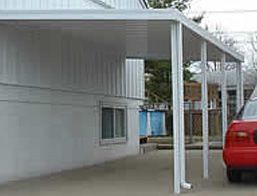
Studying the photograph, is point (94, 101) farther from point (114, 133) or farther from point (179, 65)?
point (179, 65)

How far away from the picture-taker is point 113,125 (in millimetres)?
20375

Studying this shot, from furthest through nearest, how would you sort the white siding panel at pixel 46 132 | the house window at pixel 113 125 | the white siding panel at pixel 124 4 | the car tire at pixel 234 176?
the white siding panel at pixel 124 4
the house window at pixel 113 125
the white siding panel at pixel 46 132
the car tire at pixel 234 176

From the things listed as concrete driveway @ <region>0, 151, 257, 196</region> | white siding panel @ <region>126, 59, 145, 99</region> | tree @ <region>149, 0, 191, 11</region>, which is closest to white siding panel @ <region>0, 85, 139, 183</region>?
concrete driveway @ <region>0, 151, 257, 196</region>

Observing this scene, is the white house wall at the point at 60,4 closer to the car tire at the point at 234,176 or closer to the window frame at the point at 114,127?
the window frame at the point at 114,127

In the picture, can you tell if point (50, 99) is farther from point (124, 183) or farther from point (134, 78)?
point (134, 78)

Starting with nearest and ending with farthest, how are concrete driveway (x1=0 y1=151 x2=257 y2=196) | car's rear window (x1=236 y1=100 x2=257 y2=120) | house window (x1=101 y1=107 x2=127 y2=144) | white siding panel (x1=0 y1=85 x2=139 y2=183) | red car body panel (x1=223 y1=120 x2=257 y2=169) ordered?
1. red car body panel (x1=223 y1=120 x2=257 y2=169)
2. concrete driveway (x1=0 y1=151 x2=257 y2=196)
3. car's rear window (x1=236 y1=100 x2=257 y2=120)
4. white siding panel (x1=0 y1=85 x2=139 y2=183)
5. house window (x1=101 y1=107 x2=127 y2=144)

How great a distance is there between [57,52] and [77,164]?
2.90 meters

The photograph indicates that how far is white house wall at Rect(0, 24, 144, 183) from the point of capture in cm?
1324

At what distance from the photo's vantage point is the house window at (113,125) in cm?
1941

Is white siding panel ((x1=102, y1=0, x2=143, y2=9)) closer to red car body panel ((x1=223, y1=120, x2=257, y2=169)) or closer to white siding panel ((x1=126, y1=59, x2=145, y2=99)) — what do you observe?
white siding panel ((x1=126, y1=59, x2=145, y2=99))

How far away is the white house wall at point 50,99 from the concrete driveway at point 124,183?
1.69ft

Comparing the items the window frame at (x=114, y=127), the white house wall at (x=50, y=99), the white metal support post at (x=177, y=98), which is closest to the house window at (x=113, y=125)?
the window frame at (x=114, y=127)

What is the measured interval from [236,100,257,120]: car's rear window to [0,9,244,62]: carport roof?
5.38ft

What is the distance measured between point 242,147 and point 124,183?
105 inches
